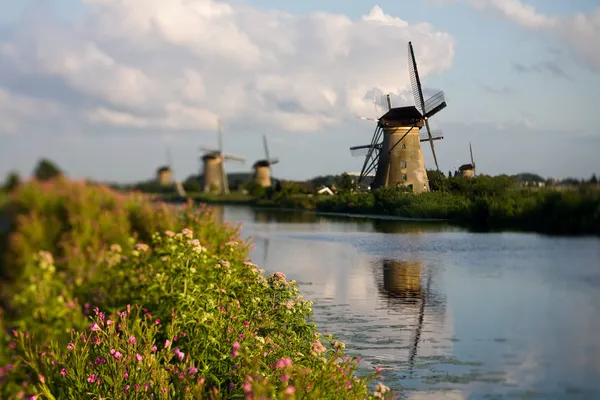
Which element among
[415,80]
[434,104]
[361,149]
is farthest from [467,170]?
[434,104]

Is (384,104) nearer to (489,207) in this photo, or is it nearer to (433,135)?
(433,135)

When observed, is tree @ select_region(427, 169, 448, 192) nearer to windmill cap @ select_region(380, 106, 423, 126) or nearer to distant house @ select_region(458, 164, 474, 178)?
distant house @ select_region(458, 164, 474, 178)

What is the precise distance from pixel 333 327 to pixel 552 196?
12.3 ft

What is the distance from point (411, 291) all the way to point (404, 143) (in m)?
2.70

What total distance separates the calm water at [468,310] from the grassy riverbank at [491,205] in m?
0.20

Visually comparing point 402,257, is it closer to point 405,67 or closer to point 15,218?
point 405,67

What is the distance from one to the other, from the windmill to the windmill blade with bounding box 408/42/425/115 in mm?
52481

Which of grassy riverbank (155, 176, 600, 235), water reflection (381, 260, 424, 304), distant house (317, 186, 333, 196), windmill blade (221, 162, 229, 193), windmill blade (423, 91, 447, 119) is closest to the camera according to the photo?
grassy riverbank (155, 176, 600, 235)

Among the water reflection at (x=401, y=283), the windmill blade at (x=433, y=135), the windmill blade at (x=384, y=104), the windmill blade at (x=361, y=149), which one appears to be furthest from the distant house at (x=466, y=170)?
the windmill blade at (x=384, y=104)

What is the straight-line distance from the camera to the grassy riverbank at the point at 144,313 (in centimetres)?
692

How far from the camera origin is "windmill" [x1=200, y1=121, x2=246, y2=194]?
6614cm

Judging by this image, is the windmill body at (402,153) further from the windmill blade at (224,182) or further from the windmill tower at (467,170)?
the windmill blade at (224,182)

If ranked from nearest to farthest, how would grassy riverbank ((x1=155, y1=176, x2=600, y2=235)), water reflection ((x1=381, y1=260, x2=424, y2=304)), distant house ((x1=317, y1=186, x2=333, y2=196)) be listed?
grassy riverbank ((x1=155, y1=176, x2=600, y2=235)) < water reflection ((x1=381, y1=260, x2=424, y2=304)) < distant house ((x1=317, y1=186, x2=333, y2=196))

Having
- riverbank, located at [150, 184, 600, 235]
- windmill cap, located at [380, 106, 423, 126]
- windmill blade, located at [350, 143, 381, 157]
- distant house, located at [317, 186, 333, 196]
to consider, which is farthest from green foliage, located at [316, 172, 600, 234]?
windmill cap, located at [380, 106, 423, 126]
